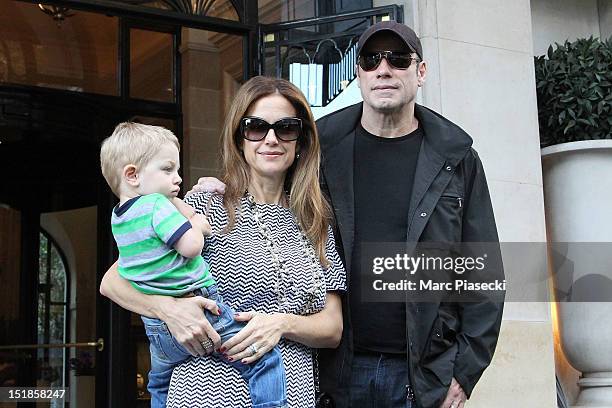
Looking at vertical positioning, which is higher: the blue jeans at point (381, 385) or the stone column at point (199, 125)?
the stone column at point (199, 125)

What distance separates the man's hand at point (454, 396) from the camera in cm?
322

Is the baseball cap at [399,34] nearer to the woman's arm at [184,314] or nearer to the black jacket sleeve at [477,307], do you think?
the black jacket sleeve at [477,307]

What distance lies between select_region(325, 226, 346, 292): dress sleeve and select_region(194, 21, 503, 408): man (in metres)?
0.14

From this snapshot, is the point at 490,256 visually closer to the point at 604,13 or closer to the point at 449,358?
the point at 449,358

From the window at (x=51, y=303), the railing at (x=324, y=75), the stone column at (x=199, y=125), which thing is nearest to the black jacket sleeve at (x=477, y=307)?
the railing at (x=324, y=75)

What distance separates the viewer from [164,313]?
2678 mm

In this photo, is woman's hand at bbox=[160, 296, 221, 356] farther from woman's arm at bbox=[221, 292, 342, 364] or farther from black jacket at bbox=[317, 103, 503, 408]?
black jacket at bbox=[317, 103, 503, 408]

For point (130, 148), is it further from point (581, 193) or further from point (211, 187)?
point (581, 193)

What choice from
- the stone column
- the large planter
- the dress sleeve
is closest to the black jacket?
the dress sleeve

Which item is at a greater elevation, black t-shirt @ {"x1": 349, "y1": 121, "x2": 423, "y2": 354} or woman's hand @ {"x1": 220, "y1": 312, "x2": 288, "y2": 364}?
black t-shirt @ {"x1": 349, "y1": 121, "x2": 423, "y2": 354}

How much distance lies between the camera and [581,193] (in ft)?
21.6

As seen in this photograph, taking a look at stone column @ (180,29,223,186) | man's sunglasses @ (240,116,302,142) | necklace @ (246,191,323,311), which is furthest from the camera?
stone column @ (180,29,223,186)

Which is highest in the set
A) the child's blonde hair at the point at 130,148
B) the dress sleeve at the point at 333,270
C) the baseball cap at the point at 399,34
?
the baseball cap at the point at 399,34

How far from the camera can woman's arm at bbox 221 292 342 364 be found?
2697 millimetres
